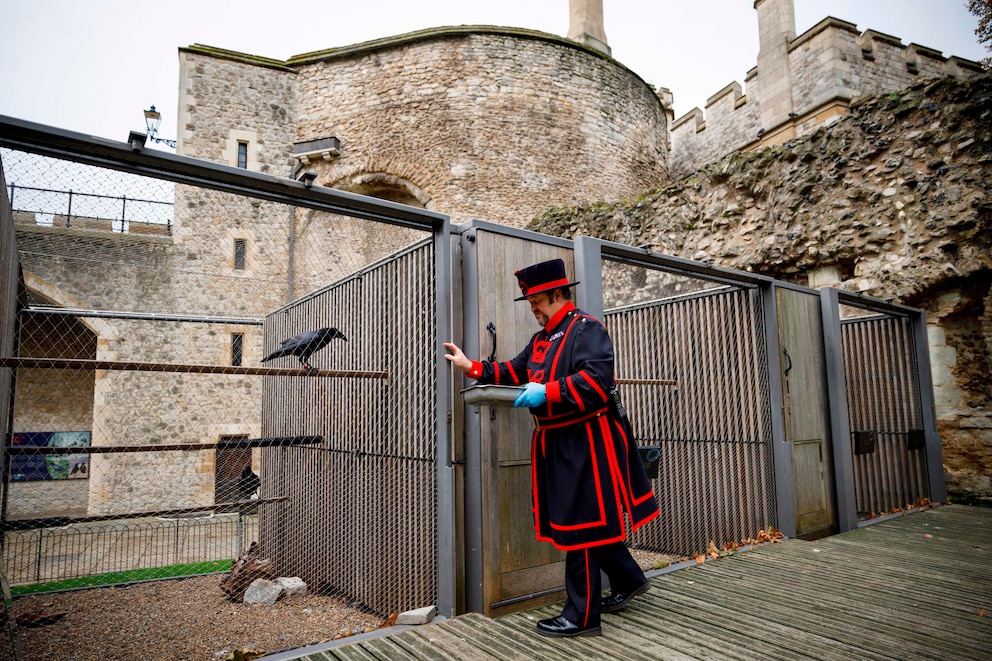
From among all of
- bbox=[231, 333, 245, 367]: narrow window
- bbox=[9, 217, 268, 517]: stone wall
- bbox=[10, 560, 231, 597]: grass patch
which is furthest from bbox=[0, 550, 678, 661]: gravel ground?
bbox=[231, 333, 245, 367]: narrow window

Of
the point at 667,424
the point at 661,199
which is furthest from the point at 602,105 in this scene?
the point at 667,424

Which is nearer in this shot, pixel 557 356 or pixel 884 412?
pixel 557 356

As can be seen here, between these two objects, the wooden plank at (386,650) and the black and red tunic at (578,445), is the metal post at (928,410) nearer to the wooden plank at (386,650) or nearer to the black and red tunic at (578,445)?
the black and red tunic at (578,445)

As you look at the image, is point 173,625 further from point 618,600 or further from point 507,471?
point 618,600

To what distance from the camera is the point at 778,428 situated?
5.42 m

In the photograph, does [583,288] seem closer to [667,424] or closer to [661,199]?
[667,424]

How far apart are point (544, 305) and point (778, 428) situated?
3127mm

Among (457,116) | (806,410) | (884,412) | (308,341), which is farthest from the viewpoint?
(457,116)

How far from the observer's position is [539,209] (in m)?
17.7

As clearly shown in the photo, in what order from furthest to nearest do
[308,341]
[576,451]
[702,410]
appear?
[702,410] → [308,341] → [576,451]

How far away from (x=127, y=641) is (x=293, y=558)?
4.91 feet

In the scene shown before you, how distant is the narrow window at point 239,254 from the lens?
15218 mm

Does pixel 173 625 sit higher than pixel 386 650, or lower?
lower

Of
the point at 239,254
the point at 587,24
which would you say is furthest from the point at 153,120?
the point at 587,24
